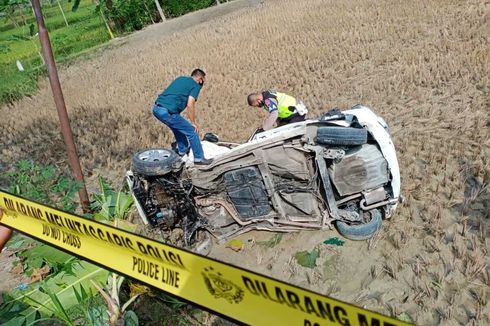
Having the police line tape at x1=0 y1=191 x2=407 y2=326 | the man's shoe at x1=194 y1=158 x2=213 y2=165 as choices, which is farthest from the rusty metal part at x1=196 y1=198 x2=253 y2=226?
the police line tape at x1=0 y1=191 x2=407 y2=326

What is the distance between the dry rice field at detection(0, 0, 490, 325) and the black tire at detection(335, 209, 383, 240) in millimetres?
90

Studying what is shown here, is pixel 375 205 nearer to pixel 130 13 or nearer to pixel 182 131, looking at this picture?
pixel 182 131

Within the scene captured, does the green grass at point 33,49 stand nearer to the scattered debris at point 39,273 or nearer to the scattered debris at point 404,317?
the scattered debris at point 39,273

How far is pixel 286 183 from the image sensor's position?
208 inches

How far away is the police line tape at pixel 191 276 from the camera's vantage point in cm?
209

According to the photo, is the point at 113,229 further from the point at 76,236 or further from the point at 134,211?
the point at 134,211

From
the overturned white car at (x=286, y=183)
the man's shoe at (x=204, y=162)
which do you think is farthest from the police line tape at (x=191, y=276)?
the man's shoe at (x=204, y=162)

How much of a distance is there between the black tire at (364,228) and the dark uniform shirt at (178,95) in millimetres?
2606

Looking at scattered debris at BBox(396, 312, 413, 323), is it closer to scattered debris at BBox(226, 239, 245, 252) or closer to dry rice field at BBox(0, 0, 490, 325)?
dry rice field at BBox(0, 0, 490, 325)

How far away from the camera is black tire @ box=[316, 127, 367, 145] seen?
4801 mm

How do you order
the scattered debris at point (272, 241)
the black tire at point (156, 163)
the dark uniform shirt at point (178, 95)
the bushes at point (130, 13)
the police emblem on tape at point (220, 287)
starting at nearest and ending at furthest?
1. the police emblem on tape at point (220, 287)
2. the black tire at point (156, 163)
3. the scattered debris at point (272, 241)
4. the dark uniform shirt at point (178, 95)
5. the bushes at point (130, 13)

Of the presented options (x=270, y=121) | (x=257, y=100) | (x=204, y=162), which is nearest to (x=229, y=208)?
(x=204, y=162)

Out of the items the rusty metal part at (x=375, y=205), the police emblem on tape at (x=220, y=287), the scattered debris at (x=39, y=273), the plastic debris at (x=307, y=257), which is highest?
the police emblem on tape at (x=220, y=287)

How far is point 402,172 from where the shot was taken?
20.3 feet
